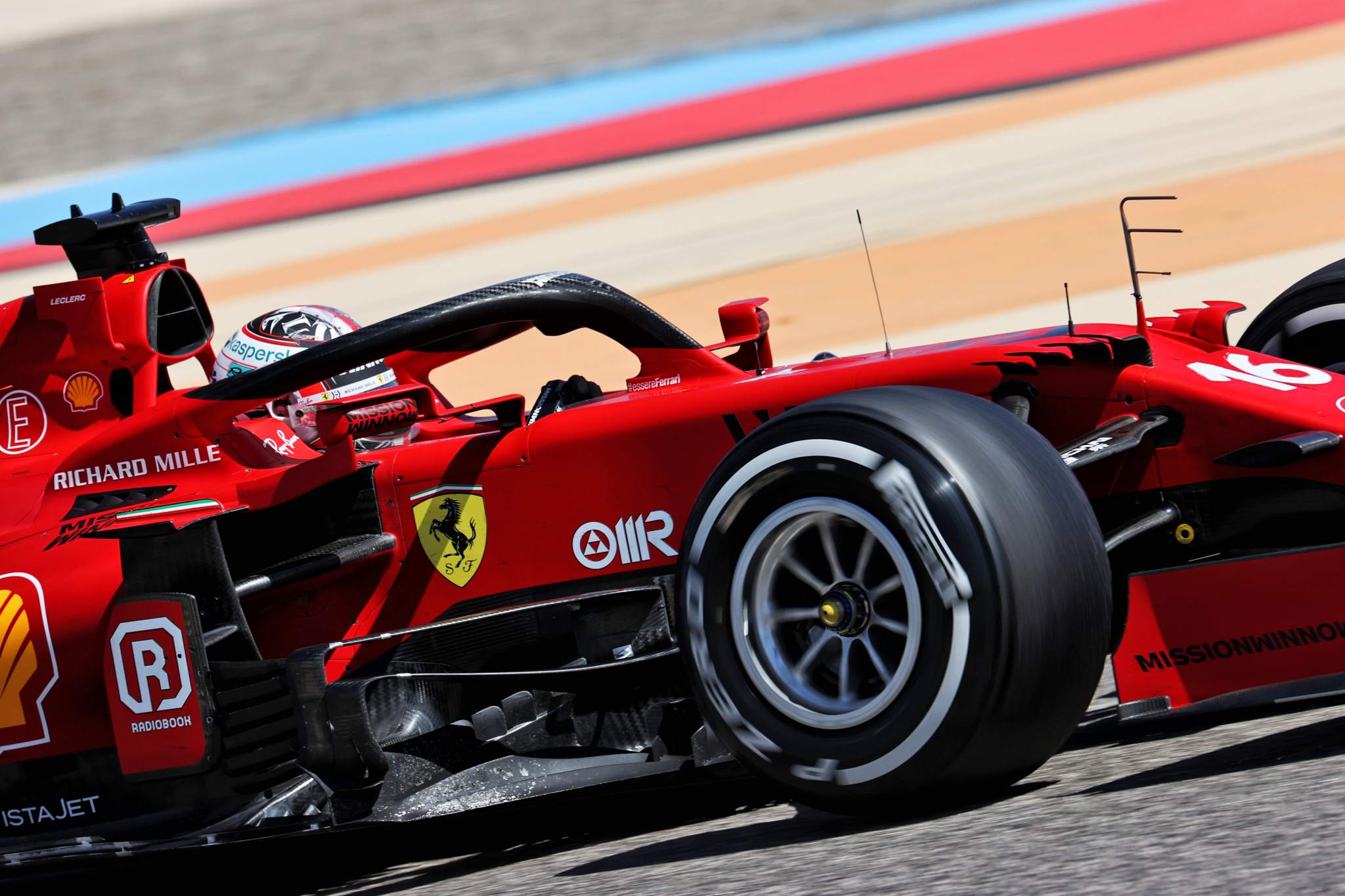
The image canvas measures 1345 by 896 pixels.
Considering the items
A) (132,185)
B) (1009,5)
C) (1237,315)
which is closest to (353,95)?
(132,185)

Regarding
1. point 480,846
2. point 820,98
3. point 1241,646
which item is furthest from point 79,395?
point 820,98

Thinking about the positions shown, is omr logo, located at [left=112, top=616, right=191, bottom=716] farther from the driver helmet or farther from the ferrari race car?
the driver helmet

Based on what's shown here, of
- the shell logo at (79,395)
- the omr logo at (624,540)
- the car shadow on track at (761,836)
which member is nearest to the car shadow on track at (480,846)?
the car shadow on track at (761,836)

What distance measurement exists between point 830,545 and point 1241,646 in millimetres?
935

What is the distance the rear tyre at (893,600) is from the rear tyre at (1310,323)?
213 cm

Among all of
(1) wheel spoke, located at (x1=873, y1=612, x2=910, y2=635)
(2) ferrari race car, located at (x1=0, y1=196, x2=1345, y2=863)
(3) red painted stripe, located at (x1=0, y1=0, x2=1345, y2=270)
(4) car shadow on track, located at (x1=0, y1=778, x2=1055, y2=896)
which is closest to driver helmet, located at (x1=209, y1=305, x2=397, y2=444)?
(2) ferrari race car, located at (x1=0, y1=196, x2=1345, y2=863)

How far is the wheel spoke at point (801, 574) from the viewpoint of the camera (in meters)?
3.52

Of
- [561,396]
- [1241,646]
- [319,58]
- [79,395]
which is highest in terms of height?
[319,58]

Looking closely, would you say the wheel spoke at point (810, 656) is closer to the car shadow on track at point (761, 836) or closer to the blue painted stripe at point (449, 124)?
the car shadow on track at point (761, 836)

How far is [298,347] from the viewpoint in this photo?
6078 millimetres

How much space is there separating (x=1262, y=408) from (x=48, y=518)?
11.4 ft

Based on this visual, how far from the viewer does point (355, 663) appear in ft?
14.9

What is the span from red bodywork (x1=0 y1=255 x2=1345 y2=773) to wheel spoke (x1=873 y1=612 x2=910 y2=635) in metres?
0.59

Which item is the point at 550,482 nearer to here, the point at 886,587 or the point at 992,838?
the point at 886,587
